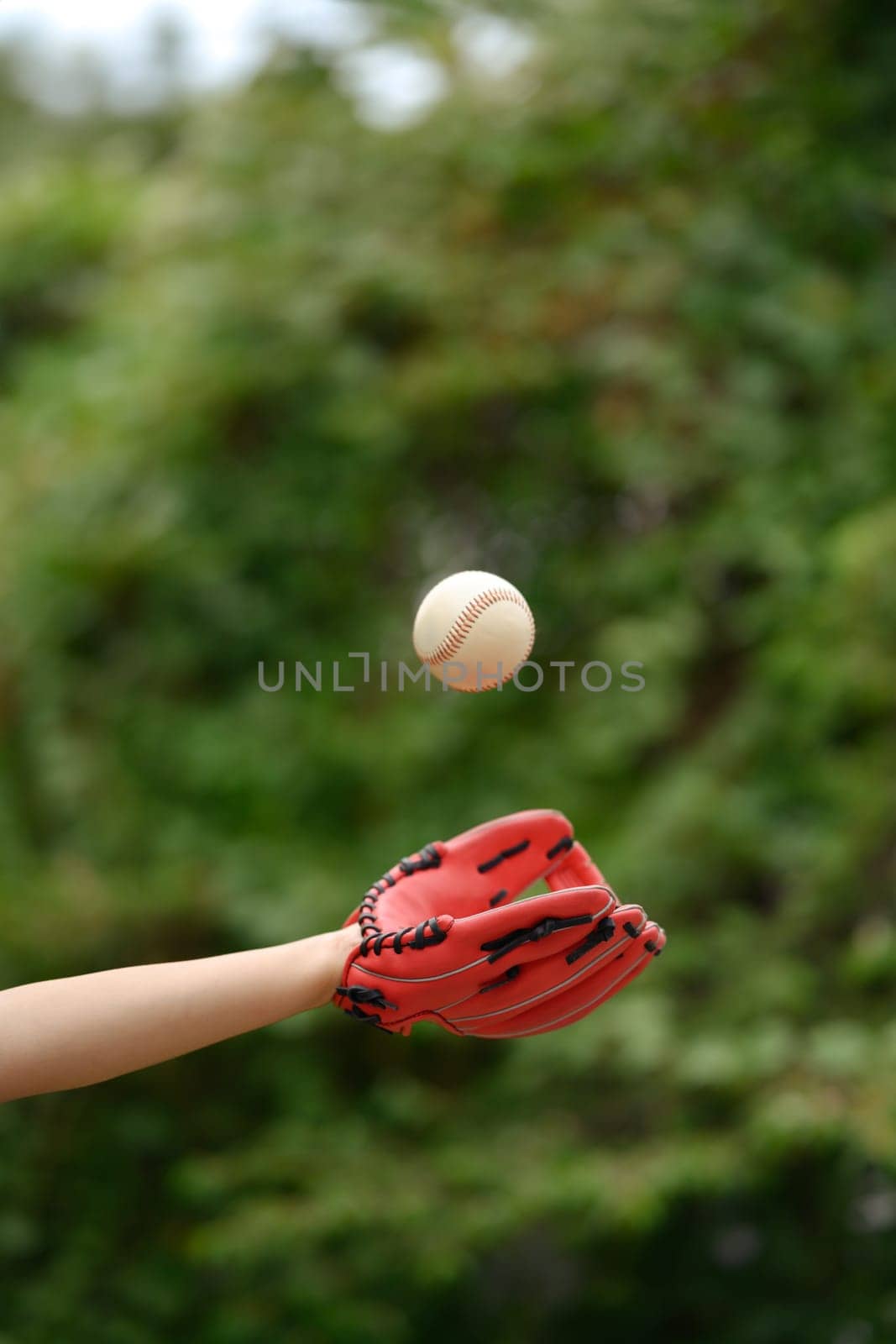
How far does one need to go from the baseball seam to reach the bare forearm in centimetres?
54

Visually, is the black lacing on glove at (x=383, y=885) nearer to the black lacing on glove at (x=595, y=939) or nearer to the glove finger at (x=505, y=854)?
the glove finger at (x=505, y=854)

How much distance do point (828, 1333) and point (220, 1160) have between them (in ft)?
5.44

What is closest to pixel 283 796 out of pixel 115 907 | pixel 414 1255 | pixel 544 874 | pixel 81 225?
pixel 115 907

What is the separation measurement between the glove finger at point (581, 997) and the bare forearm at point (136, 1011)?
286mm

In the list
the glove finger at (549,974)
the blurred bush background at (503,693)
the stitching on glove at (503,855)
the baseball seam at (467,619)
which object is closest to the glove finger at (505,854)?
the stitching on glove at (503,855)

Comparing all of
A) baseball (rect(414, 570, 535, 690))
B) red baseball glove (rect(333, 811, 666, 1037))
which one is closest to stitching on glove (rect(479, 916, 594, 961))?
red baseball glove (rect(333, 811, 666, 1037))

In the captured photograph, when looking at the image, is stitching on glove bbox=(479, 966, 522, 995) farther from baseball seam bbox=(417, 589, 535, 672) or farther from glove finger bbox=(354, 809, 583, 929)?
baseball seam bbox=(417, 589, 535, 672)

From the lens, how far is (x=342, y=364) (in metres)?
4.03

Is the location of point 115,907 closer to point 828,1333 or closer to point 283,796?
point 283,796

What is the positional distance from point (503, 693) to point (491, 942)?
2.49 metres

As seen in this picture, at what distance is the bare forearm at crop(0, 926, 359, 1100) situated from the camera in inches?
49.7

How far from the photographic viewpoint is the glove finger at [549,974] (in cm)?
141

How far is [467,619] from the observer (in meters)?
1.70

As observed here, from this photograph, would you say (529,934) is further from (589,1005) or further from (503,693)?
(503,693)
